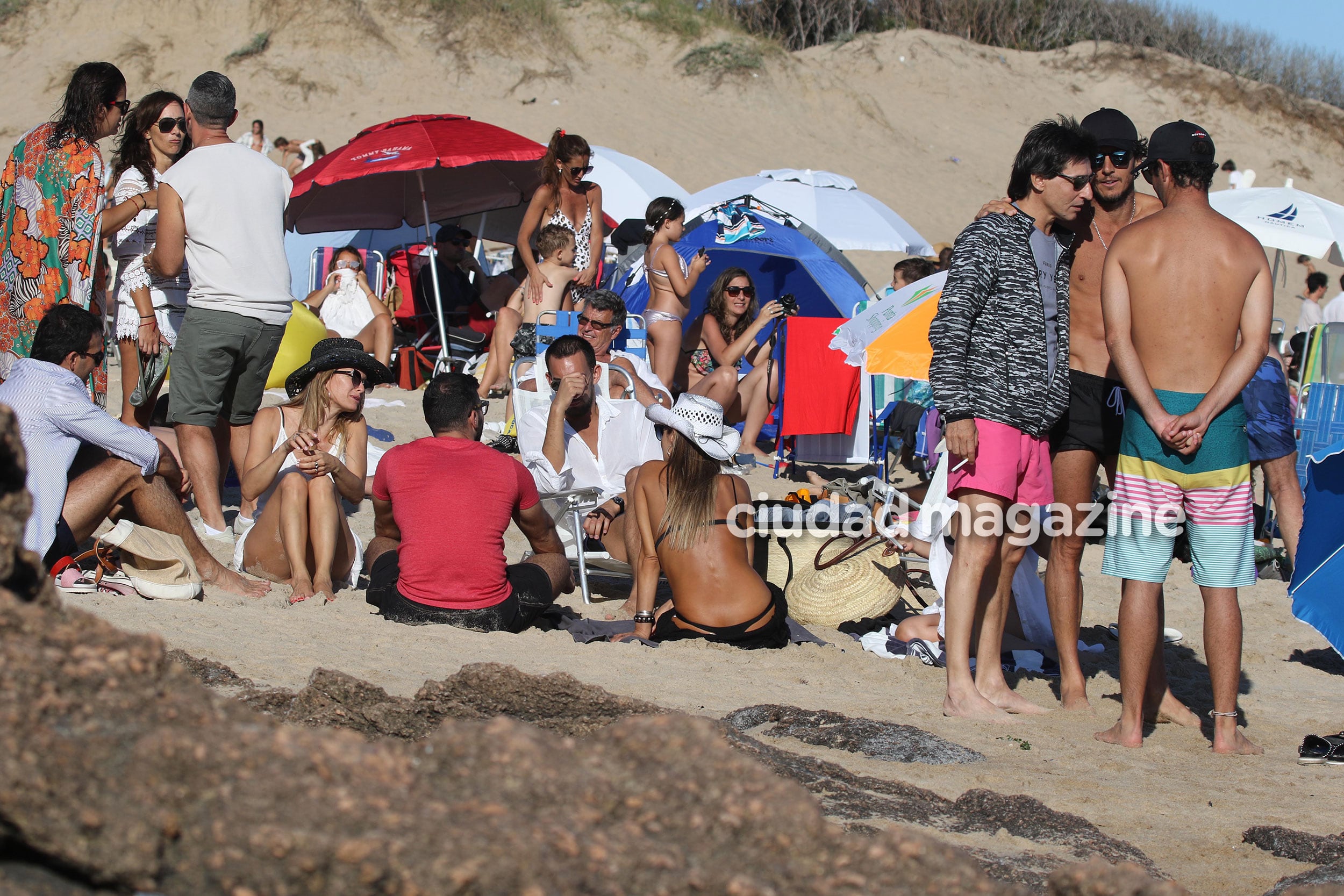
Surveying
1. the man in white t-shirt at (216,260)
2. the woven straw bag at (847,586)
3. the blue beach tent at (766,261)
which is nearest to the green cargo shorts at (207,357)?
the man in white t-shirt at (216,260)

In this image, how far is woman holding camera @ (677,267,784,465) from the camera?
28.8 ft

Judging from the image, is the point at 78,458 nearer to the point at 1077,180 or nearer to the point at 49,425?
the point at 49,425

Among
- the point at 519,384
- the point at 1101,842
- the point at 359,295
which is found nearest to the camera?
the point at 1101,842

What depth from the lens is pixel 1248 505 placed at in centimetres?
392

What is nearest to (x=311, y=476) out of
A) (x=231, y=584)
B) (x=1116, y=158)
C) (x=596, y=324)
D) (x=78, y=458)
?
(x=231, y=584)

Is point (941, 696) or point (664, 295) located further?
point (664, 295)

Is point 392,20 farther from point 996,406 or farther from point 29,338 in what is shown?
point 996,406

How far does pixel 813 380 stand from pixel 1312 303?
26.9 ft

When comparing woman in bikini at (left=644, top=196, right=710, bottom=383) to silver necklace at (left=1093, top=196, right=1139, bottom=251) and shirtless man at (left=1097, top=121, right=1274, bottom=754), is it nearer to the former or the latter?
silver necklace at (left=1093, top=196, right=1139, bottom=251)

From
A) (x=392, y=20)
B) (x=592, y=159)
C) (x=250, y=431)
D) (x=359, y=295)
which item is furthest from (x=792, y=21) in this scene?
(x=250, y=431)

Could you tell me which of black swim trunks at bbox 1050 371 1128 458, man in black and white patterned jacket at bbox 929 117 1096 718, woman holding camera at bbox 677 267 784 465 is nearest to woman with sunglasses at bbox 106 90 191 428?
man in black and white patterned jacket at bbox 929 117 1096 718

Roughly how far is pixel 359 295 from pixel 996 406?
6944 millimetres

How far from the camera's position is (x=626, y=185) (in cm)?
1314

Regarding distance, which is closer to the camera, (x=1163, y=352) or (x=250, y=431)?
(x=1163, y=352)
